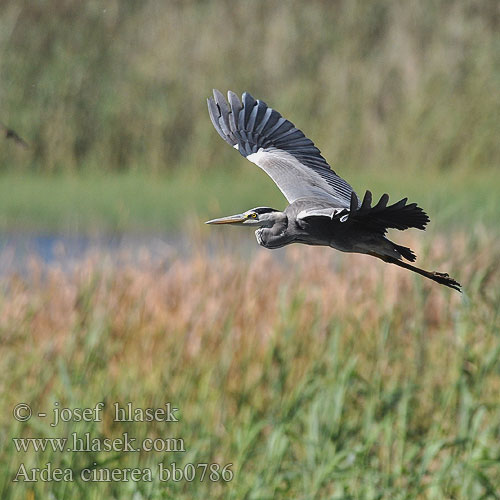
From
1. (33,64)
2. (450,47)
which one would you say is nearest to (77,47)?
(33,64)

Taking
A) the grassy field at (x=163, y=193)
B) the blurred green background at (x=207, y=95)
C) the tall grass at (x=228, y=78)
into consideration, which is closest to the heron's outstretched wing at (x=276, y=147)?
the grassy field at (x=163, y=193)

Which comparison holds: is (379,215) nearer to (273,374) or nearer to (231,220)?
(231,220)

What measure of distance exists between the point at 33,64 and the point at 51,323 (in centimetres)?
713

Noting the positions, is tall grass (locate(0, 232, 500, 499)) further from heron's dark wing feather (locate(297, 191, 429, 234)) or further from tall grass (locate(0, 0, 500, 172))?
tall grass (locate(0, 0, 500, 172))

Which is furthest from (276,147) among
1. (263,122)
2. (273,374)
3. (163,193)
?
(163,193)

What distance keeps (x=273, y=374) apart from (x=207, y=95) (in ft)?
22.1

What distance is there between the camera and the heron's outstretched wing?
4.03 feet

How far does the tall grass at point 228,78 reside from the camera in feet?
37.2

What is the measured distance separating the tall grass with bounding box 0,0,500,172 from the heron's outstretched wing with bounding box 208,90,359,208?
8770 millimetres

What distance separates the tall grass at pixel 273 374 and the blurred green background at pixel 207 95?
4359 millimetres
